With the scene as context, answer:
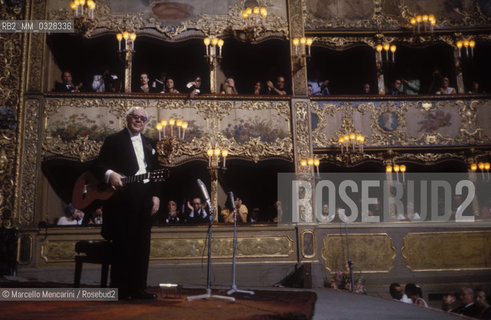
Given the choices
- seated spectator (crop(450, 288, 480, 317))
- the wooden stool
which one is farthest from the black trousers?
seated spectator (crop(450, 288, 480, 317))

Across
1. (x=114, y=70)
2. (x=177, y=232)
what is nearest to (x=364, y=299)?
(x=177, y=232)

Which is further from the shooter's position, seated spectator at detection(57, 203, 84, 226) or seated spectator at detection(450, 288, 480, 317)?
seated spectator at detection(57, 203, 84, 226)

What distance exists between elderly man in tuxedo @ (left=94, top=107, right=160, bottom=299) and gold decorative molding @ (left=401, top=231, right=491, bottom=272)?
27.9 feet

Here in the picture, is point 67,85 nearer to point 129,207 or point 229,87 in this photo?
point 229,87

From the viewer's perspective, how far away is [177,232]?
11164 mm

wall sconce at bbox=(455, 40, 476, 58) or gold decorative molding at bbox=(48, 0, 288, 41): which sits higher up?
gold decorative molding at bbox=(48, 0, 288, 41)

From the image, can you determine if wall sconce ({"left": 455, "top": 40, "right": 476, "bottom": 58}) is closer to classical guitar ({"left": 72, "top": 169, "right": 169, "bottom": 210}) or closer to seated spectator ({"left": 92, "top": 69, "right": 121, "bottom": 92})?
seated spectator ({"left": 92, "top": 69, "right": 121, "bottom": 92})

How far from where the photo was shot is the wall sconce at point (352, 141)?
12.3m

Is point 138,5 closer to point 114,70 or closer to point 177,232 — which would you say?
point 114,70

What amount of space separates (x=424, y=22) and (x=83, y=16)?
9736 mm

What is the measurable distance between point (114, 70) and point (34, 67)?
10.0 ft

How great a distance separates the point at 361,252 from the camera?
11.5 meters

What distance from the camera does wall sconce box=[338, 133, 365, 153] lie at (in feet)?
40.5

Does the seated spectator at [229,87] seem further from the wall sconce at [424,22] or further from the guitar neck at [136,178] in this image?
the guitar neck at [136,178]
